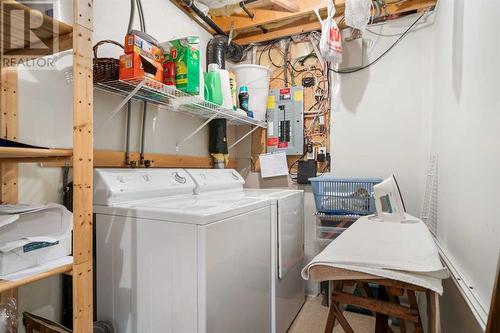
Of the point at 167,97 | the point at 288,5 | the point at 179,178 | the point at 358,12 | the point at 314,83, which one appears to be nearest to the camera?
the point at 167,97

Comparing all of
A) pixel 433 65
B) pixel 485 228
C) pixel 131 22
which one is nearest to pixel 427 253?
pixel 485 228

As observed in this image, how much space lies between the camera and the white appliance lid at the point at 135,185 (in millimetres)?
1467

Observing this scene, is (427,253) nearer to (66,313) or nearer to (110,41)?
(66,313)

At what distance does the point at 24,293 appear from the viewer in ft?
4.24

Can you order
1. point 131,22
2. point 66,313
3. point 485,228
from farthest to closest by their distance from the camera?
1. point 131,22
2. point 66,313
3. point 485,228

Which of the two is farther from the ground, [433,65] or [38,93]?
[433,65]

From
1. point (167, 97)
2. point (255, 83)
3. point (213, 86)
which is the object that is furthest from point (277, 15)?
point (167, 97)

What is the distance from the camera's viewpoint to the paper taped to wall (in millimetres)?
2936

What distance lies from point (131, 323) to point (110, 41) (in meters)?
1.55

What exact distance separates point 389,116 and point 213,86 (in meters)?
1.63

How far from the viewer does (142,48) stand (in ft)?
5.06

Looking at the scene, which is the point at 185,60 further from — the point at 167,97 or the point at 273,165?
the point at 273,165

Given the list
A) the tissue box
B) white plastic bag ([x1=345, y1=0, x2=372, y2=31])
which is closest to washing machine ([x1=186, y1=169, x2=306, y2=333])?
the tissue box

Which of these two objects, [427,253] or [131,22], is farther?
[131,22]
